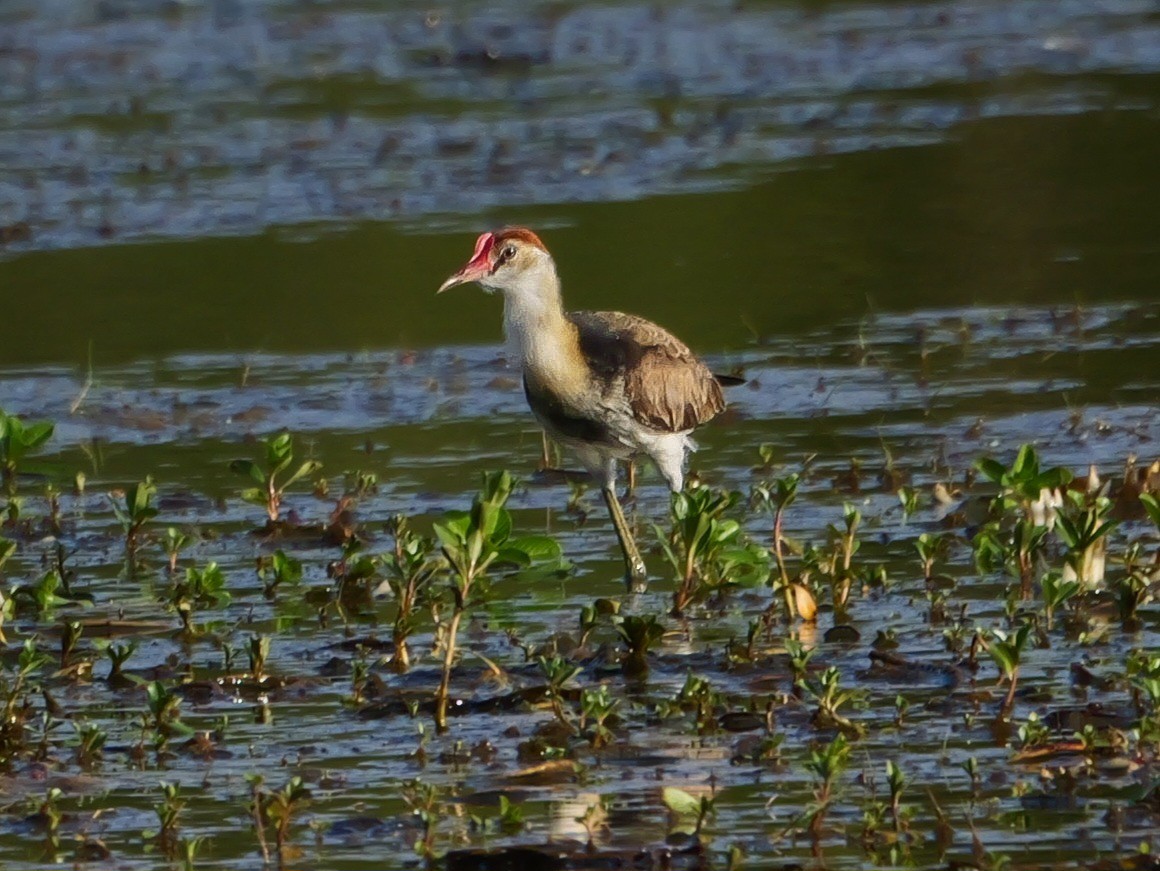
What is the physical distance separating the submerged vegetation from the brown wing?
488mm

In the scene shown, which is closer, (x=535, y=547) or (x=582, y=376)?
(x=535, y=547)

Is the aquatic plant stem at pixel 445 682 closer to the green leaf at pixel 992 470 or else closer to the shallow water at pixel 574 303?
the shallow water at pixel 574 303

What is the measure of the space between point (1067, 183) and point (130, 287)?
5.91 metres

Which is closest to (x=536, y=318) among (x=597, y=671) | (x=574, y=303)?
(x=597, y=671)

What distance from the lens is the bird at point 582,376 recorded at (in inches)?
337

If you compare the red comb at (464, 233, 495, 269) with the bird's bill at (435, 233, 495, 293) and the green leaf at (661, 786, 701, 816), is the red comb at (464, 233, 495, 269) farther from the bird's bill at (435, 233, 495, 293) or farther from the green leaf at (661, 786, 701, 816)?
the green leaf at (661, 786, 701, 816)

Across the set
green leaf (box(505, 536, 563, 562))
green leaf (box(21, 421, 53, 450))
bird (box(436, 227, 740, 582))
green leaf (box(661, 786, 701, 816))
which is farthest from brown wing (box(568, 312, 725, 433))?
green leaf (box(661, 786, 701, 816))

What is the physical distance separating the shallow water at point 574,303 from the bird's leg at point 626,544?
0.10 meters

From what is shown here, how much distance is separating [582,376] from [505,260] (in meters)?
0.49

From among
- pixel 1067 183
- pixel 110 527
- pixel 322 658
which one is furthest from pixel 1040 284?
pixel 322 658

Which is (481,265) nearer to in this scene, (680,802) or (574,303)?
(680,802)

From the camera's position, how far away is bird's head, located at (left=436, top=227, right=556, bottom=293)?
8.55 m

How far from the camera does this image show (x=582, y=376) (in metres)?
8.62

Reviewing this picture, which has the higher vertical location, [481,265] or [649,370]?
[481,265]
